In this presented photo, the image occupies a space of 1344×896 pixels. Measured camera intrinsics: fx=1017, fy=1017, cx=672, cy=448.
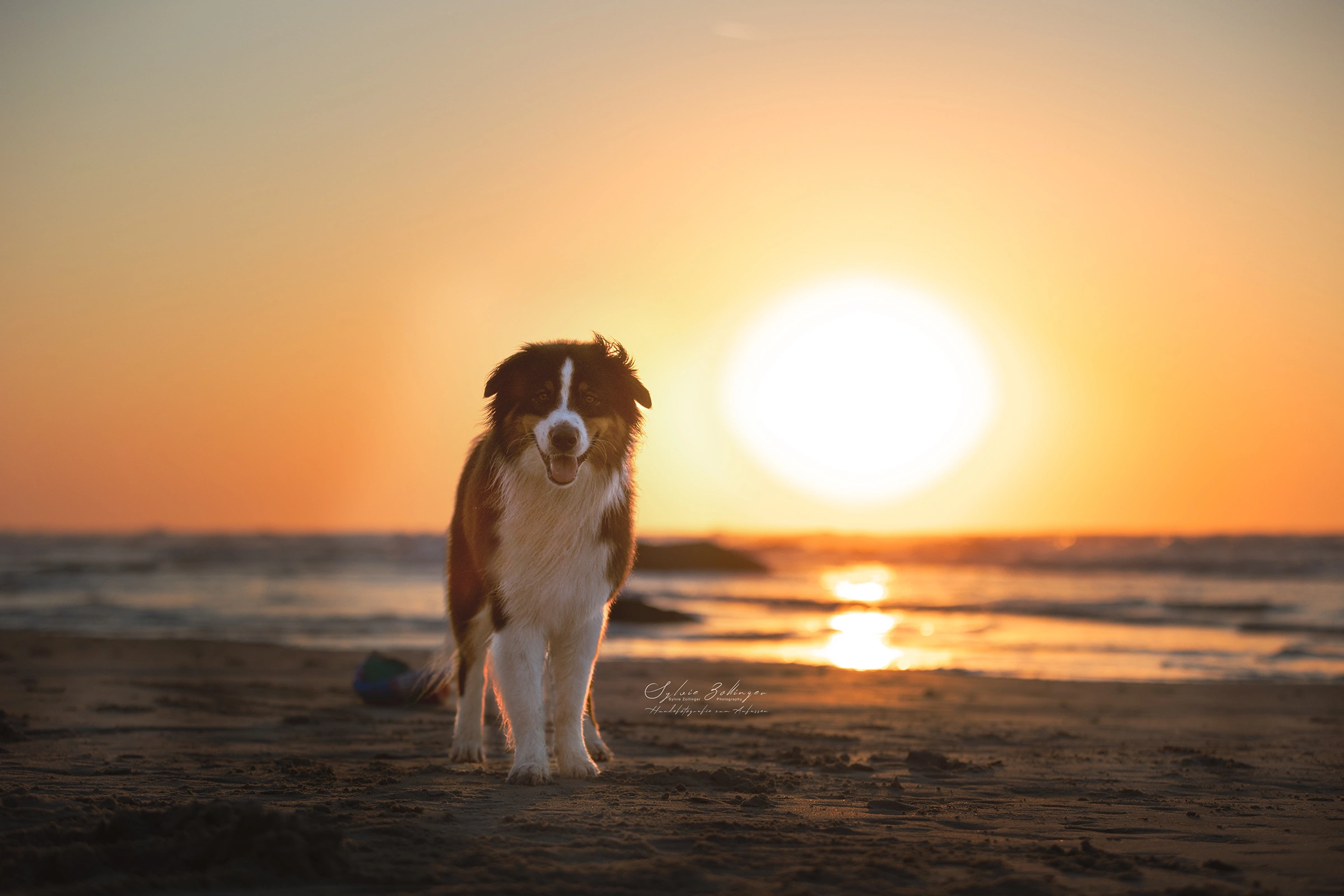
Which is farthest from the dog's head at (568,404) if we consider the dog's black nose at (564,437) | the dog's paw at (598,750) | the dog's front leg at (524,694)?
the dog's paw at (598,750)

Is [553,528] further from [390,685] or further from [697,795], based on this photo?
[390,685]

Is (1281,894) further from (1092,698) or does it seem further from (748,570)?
(748,570)

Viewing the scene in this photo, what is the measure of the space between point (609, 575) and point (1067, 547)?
41.3 meters

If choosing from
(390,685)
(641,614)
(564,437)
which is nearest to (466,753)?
(564,437)

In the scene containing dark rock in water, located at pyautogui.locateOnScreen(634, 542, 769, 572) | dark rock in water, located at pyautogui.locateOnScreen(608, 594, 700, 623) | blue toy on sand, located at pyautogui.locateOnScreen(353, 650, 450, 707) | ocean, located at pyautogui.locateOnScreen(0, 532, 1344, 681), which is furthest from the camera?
dark rock in water, located at pyautogui.locateOnScreen(634, 542, 769, 572)

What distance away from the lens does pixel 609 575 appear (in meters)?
4.93

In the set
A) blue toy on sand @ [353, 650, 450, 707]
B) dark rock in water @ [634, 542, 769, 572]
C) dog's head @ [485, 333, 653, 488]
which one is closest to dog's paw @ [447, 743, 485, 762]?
dog's head @ [485, 333, 653, 488]

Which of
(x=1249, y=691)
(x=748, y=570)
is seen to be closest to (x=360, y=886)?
(x=1249, y=691)

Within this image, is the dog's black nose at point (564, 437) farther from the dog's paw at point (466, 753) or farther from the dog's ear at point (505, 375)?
the dog's paw at point (466, 753)

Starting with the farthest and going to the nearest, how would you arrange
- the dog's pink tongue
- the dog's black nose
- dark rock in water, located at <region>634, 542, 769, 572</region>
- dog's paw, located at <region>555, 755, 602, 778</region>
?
dark rock in water, located at <region>634, 542, 769, 572</region> < dog's paw, located at <region>555, 755, 602, 778</region> < the dog's pink tongue < the dog's black nose

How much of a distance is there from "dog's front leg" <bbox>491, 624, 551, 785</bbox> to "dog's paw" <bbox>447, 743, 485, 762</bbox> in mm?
775

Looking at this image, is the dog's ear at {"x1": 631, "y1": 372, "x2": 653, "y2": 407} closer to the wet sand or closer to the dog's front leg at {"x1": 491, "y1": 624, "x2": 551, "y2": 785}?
the dog's front leg at {"x1": 491, "y1": 624, "x2": 551, "y2": 785}

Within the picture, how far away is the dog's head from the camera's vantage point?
4461mm

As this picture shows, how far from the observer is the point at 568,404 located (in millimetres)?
4539
